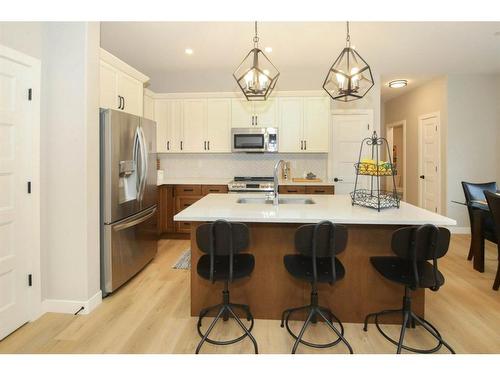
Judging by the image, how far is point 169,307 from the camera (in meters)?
2.62

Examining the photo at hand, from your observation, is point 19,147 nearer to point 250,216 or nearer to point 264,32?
point 250,216

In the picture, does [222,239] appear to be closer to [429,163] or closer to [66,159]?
[66,159]

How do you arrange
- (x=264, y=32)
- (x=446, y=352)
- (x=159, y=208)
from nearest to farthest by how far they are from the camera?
(x=446, y=352), (x=264, y=32), (x=159, y=208)

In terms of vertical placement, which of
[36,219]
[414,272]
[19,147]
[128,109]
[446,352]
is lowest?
[446,352]

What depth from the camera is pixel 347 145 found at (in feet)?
16.7

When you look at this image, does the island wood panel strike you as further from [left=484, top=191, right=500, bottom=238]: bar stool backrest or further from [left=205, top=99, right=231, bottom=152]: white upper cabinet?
[left=205, top=99, right=231, bottom=152]: white upper cabinet

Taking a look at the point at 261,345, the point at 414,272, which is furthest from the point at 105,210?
the point at 414,272

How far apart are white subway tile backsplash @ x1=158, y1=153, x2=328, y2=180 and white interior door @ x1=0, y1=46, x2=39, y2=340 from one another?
3131 mm

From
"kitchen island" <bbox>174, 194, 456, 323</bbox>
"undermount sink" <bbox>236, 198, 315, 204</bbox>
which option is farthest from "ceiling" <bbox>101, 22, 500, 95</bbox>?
"kitchen island" <bbox>174, 194, 456, 323</bbox>

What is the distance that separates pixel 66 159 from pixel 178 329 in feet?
5.28

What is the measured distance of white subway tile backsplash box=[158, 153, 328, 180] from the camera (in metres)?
5.20

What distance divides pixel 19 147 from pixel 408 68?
5.30 metres

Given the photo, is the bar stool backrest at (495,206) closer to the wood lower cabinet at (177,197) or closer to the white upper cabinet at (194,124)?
the wood lower cabinet at (177,197)

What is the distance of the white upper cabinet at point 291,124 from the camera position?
4848 mm
